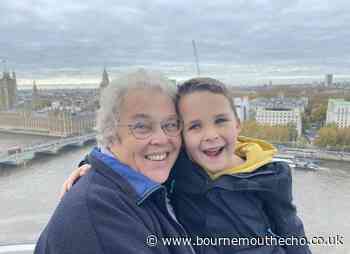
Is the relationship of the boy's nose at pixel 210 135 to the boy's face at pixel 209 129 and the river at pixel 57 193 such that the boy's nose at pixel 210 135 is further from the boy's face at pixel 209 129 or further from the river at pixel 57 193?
the river at pixel 57 193

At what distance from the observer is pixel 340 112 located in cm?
841

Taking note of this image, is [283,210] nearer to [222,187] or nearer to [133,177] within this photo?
[222,187]

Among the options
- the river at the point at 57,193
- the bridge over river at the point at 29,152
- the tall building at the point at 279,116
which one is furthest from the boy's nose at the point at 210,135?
the tall building at the point at 279,116

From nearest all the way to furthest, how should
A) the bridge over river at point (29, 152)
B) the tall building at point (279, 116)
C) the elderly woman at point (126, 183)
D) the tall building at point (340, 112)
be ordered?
the elderly woman at point (126, 183), the bridge over river at point (29, 152), the tall building at point (340, 112), the tall building at point (279, 116)

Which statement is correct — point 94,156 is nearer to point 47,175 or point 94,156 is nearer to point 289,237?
point 289,237

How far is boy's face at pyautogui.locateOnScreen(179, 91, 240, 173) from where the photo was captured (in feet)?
1.70

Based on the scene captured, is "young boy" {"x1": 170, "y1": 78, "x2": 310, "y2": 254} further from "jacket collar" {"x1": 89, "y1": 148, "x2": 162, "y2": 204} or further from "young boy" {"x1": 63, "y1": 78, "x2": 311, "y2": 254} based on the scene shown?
"jacket collar" {"x1": 89, "y1": 148, "x2": 162, "y2": 204}

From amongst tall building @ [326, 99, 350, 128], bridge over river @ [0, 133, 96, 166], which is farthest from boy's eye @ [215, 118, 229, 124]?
tall building @ [326, 99, 350, 128]

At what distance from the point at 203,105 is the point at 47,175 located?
525cm

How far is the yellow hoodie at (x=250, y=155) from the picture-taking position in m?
0.54

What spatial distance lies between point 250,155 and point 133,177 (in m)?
0.25

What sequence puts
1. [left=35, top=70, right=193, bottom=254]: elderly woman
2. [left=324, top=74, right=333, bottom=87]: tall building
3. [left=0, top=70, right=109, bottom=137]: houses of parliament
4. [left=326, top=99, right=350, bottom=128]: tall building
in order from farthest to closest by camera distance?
[left=0, top=70, right=109, bottom=137]: houses of parliament
[left=324, top=74, right=333, bottom=87]: tall building
[left=326, top=99, right=350, bottom=128]: tall building
[left=35, top=70, right=193, bottom=254]: elderly woman

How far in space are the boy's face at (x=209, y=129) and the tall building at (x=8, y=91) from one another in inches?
302

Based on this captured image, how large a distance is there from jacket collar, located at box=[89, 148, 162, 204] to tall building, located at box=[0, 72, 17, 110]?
25.3ft
